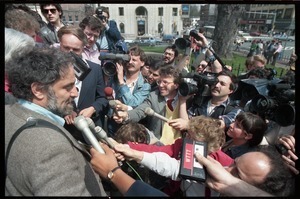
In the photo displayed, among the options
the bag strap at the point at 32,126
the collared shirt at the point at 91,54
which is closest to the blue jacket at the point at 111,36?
the collared shirt at the point at 91,54

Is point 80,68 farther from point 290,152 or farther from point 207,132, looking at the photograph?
point 290,152

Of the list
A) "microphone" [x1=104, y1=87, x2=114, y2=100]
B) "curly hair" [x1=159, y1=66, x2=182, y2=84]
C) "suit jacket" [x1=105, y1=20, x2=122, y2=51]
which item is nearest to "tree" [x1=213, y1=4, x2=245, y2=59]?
"suit jacket" [x1=105, y1=20, x2=122, y2=51]

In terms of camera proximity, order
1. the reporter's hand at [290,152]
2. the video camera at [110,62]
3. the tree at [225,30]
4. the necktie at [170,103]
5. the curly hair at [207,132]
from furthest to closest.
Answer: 1. the tree at [225,30]
2. the video camera at [110,62]
3. the necktie at [170,103]
4. the curly hair at [207,132]
5. the reporter's hand at [290,152]

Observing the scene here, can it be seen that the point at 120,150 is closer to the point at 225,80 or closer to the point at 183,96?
the point at 183,96

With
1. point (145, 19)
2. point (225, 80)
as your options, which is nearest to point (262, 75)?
point (225, 80)

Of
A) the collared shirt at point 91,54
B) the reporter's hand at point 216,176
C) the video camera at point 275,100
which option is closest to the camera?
the reporter's hand at point 216,176

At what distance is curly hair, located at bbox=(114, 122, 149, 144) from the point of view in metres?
1.94

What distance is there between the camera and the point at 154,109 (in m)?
2.54

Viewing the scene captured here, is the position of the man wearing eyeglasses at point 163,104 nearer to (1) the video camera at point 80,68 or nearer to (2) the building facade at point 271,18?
(1) the video camera at point 80,68

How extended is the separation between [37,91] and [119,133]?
908 millimetres

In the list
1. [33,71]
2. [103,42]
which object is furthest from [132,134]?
[103,42]

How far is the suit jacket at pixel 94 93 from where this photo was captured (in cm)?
234

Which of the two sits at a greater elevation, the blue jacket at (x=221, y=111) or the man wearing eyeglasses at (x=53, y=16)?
the man wearing eyeglasses at (x=53, y=16)

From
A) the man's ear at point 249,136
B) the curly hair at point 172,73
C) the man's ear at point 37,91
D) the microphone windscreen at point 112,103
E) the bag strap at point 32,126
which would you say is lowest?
the man's ear at point 249,136
